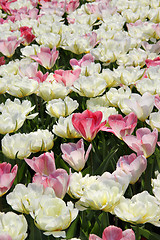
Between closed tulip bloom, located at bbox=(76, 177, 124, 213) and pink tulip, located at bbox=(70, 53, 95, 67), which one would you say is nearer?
closed tulip bloom, located at bbox=(76, 177, 124, 213)

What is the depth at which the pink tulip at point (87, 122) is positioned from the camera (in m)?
1.43

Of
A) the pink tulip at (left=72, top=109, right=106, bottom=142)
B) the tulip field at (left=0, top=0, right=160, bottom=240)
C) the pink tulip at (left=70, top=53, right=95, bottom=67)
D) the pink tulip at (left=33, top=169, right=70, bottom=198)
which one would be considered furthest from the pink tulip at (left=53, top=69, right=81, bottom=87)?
the pink tulip at (left=33, top=169, right=70, bottom=198)

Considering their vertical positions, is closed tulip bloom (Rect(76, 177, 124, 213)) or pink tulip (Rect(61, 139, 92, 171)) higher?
closed tulip bloom (Rect(76, 177, 124, 213))

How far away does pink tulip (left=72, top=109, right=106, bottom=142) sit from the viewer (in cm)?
143

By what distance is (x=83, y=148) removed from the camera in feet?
4.38

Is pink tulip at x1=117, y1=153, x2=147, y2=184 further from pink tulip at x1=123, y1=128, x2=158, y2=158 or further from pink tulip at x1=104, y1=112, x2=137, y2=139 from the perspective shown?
pink tulip at x1=104, y1=112, x2=137, y2=139

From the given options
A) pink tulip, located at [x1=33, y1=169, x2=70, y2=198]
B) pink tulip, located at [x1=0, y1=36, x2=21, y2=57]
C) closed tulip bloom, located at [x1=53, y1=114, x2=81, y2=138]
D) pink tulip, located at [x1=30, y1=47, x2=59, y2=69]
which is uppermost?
pink tulip, located at [x1=33, y1=169, x2=70, y2=198]

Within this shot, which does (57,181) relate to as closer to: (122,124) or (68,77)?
(122,124)

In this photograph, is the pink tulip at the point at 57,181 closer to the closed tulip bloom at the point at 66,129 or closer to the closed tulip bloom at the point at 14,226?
the closed tulip bloom at the point at 14,226

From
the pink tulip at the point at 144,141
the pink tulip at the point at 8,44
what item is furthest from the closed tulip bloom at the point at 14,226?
the pink tulip at the point at 8,44

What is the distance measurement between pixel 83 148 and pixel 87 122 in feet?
0.42

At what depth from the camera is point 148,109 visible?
5.20ft

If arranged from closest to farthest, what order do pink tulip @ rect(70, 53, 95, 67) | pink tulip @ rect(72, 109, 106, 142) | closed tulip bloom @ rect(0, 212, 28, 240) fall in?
closed tulip bloom @ rect(0, 212, 28, 240)
pink tulip @ rect(72, 109, 106, 142)
pink tulip @ rect(70, 53, 95, 67)

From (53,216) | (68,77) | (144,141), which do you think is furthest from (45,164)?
(68,77)
